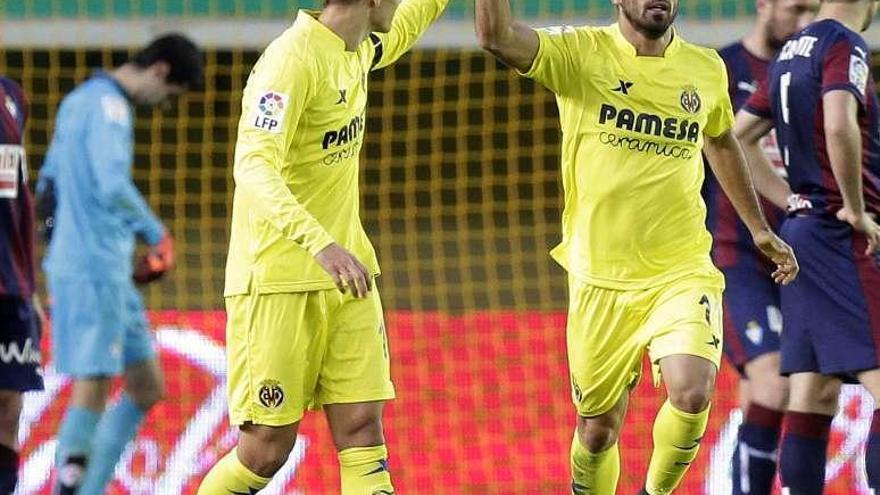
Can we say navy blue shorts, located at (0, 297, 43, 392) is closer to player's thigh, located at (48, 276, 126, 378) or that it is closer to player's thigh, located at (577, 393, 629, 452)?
player's thigh, located at (48, 276, 126, 378)

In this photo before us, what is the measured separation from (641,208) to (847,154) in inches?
29.0

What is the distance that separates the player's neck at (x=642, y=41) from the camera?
20.5 ft

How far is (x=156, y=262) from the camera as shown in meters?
8.08

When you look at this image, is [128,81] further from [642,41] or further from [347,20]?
[642,41]

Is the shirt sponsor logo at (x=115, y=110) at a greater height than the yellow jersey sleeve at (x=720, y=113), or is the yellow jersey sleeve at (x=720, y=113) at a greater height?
the yellow jersey sleeve at (x=720, y=113)

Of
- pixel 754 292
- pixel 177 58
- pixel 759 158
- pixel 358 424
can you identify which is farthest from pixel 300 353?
pixel 177 58

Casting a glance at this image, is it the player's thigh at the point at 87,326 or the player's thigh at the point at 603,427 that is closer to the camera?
the player's thigh at the point at 603,427

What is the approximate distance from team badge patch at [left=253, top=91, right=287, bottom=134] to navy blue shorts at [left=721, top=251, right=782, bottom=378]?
98.3 inches

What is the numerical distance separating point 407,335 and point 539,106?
18.5 ft

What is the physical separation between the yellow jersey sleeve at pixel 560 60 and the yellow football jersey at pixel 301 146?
63 cm

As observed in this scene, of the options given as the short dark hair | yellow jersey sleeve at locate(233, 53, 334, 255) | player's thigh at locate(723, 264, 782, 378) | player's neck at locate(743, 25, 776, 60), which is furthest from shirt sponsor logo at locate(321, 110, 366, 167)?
the short dark hair

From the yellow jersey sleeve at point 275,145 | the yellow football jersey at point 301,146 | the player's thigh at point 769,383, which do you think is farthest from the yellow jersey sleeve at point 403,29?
the player's thigh at point 769,383

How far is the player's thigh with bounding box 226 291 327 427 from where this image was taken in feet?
18.7

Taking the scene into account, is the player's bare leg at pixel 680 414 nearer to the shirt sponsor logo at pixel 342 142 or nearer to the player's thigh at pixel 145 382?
the shirt sponsor logo at pixel 342 142
